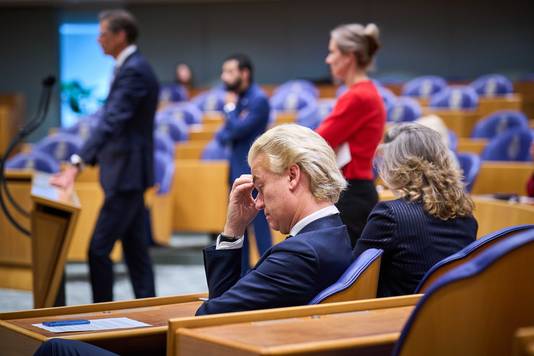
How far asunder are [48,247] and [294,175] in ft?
7.01

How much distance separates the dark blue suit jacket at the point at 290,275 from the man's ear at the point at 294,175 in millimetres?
137

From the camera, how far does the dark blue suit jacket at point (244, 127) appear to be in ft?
17.5

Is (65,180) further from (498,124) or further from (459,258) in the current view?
(498,124)

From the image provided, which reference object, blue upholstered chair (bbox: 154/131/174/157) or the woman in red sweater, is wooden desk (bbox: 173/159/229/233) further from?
the woman in red sweater

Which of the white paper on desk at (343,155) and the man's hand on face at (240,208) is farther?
the white paper on desk at (343,155)

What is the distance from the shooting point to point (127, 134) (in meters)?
4.32

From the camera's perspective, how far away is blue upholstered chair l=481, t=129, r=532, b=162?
22.7ft

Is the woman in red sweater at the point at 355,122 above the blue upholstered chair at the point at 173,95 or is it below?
above

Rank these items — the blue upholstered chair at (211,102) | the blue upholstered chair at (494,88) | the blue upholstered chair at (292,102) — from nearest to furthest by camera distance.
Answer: the blue upholstered chair at (292,102) < the blue upholstered chair at (211,102) < the blue upholstered chair at (494,88)

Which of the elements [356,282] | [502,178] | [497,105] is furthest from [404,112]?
[356,282]

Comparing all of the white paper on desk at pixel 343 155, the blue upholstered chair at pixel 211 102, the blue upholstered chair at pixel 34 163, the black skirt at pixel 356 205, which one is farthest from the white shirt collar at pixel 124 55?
the blue upholstered chair at pixel 211 102

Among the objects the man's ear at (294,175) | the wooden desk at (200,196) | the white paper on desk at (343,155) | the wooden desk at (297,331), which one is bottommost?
the wooden desk at (200,196)

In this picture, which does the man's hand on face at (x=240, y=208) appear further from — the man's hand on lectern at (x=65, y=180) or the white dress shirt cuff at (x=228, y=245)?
the man's hand on lectern at (x=65, y=180)

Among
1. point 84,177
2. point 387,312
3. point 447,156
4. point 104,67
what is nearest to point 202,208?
point 84,177
